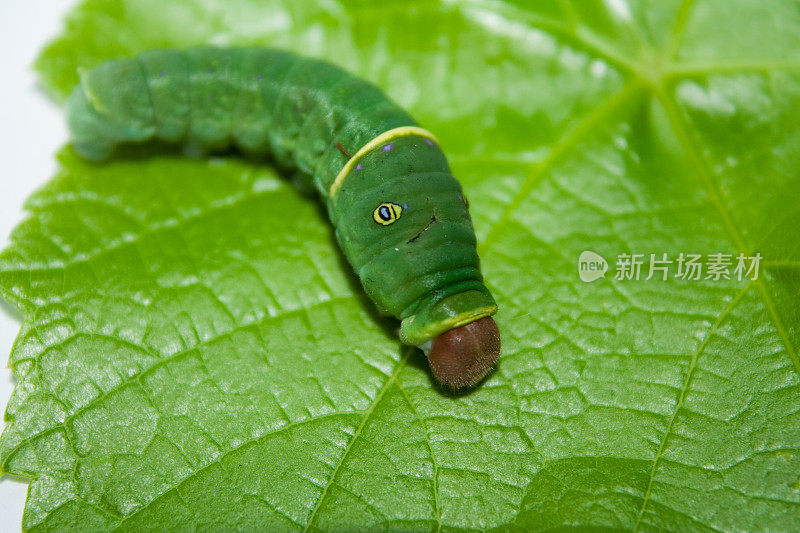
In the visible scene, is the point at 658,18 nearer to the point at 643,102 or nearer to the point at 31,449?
the point at 643,102

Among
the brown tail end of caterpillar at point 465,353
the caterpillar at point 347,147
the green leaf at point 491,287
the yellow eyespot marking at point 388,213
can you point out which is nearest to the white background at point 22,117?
the green leaf at point 491,287

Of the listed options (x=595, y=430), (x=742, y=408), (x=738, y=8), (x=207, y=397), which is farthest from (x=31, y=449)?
(x=738, y=8)

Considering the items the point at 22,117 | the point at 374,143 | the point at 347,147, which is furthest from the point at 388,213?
the point at 22,117

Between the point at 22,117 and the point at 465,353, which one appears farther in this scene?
the point at 22,117

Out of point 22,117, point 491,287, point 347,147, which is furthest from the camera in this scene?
point 22,117

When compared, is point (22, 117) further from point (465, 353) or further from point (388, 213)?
point (465, 353)
